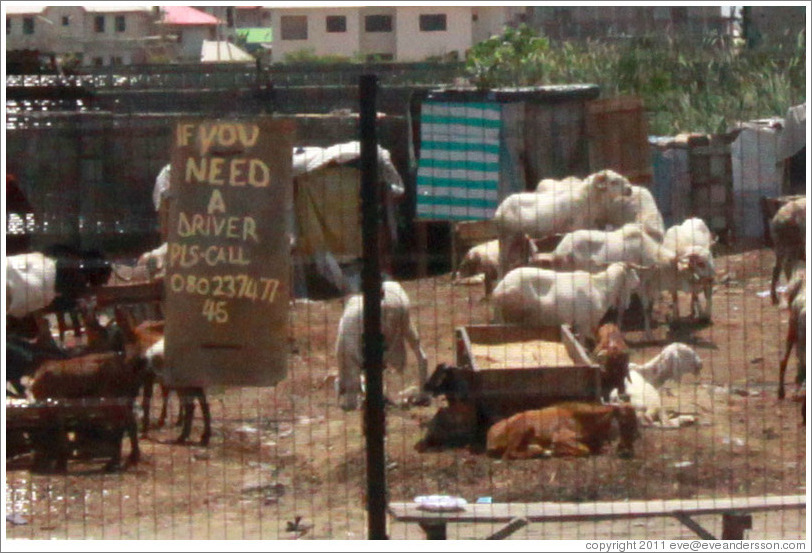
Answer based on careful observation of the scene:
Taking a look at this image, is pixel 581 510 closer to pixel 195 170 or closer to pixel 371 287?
pixel 371 287

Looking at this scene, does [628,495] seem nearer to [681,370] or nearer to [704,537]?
[704,537]

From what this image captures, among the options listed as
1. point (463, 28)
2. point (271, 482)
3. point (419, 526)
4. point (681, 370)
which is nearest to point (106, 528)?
point (271, 482)

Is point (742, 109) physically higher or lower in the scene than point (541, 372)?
higher

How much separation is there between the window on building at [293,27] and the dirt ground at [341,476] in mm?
5026

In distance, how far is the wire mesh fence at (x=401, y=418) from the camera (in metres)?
5.54

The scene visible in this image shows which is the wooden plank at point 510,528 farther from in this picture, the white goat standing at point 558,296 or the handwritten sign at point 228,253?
the white goat standing at point 558,296

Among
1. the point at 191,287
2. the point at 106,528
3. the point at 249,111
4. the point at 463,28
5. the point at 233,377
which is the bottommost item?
the point at 106,528

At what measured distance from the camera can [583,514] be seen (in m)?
5.13

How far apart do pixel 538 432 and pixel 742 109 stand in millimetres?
7939

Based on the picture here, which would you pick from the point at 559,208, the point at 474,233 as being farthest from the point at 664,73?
the point at 474,233

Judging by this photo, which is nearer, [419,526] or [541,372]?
[419,526]

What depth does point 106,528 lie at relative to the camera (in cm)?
552

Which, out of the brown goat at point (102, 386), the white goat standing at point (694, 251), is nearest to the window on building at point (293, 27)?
the white goat standing at point (694, 251)

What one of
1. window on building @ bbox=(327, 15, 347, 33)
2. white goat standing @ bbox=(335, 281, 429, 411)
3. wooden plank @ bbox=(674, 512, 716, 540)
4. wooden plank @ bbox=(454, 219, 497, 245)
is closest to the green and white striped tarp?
Answer: white goat standing @ bbox=(335, 281, 429, 411)
